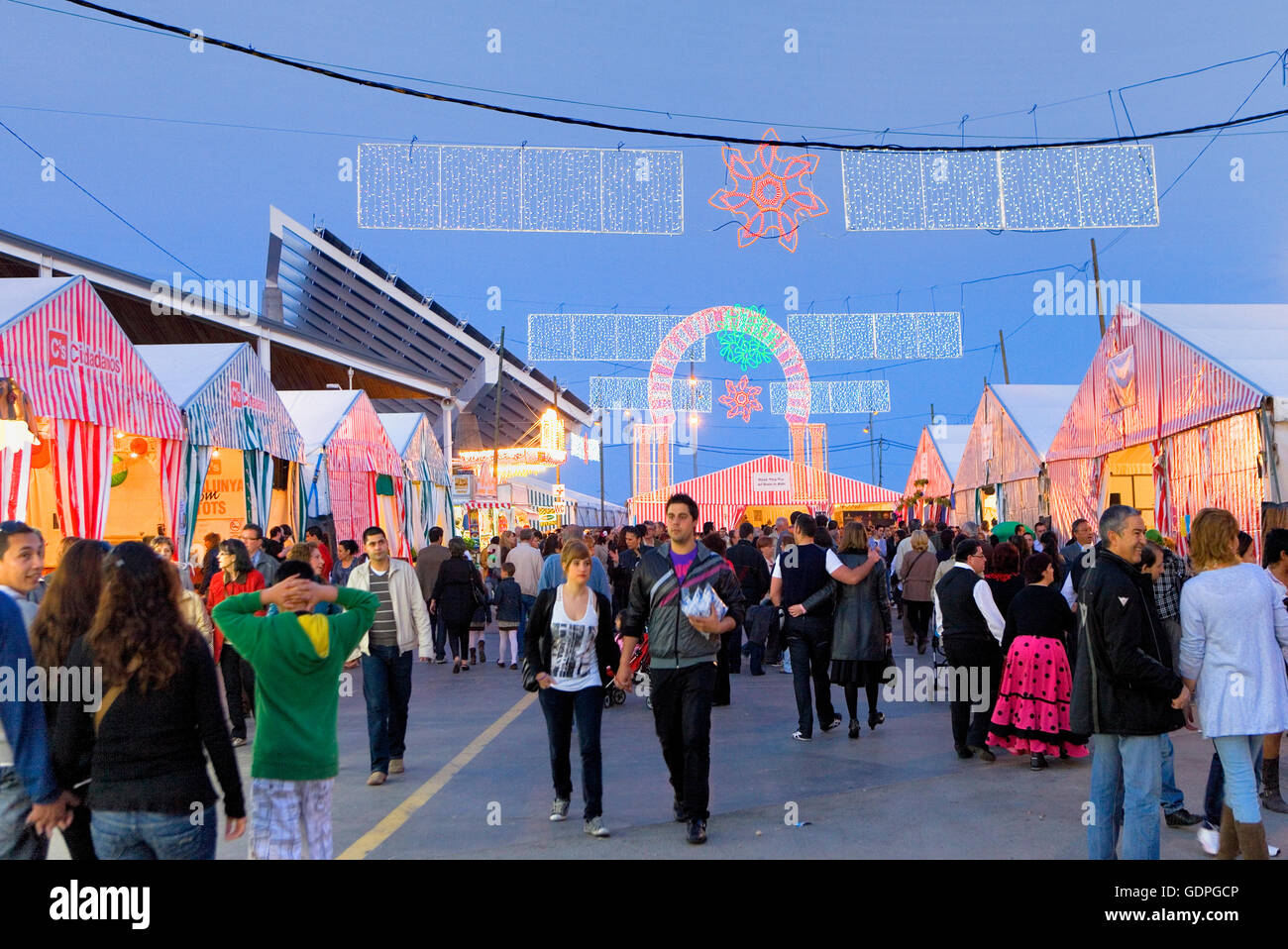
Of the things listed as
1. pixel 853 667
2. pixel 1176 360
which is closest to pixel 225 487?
pixel 853 667

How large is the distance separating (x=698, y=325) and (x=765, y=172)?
16.4 metres

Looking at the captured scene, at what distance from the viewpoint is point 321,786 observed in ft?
13.5

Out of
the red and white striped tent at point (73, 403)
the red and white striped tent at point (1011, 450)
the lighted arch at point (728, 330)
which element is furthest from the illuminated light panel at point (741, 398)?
the red and white striped tent at point (73, 403)

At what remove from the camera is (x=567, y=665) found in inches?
238

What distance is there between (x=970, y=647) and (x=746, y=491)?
92.7ft

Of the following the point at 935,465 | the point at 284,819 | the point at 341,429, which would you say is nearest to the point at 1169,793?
the point at 284,819

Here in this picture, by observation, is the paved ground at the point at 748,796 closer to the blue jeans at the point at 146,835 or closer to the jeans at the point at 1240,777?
the jeans at the point at 1240,777

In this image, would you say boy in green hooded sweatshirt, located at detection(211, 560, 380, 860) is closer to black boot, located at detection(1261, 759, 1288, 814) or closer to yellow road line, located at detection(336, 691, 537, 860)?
yellow road line, located at detection(336, 691, 537, 860)

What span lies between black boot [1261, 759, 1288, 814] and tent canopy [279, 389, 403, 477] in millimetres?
14252

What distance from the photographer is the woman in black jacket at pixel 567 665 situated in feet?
19.8

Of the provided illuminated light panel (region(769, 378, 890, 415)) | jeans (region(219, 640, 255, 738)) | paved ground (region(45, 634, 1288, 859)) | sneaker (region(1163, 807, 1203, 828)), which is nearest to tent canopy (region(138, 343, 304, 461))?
jeans (region(219, 640, 255, 738))

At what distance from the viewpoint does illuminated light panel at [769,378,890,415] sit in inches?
1282

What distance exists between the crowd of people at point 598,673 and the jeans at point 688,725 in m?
0.01
